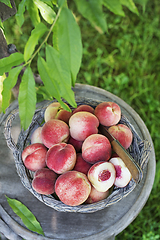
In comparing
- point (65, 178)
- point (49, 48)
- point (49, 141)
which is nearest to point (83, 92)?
point (49, 141)

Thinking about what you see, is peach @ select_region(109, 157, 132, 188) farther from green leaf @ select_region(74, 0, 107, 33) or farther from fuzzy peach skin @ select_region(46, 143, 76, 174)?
green leaf @ select_region(74, 0, 107, 33)

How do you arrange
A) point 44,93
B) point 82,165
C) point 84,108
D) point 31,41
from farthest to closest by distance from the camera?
point 44,93
point 84,108
point 82,165
point 31,41

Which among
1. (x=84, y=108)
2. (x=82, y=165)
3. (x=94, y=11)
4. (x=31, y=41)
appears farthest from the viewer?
(x=84, y=108)

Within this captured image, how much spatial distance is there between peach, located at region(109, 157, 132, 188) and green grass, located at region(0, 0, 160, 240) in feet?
2.89

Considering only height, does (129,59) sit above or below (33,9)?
below

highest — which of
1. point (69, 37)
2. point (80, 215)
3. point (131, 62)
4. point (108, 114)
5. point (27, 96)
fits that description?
point (69, 37)

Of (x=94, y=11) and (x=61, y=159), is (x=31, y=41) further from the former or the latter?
(x=61, y=159)

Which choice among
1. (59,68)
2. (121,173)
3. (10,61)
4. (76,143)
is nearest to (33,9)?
(10,61)

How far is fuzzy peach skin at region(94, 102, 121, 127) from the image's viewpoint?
2.71 feet

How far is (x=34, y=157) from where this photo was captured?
2.54 feet

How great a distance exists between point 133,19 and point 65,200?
6.64 ft

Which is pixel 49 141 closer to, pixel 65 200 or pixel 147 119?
pixel 65 200

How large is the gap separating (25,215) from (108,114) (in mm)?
523

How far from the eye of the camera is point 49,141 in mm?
791
